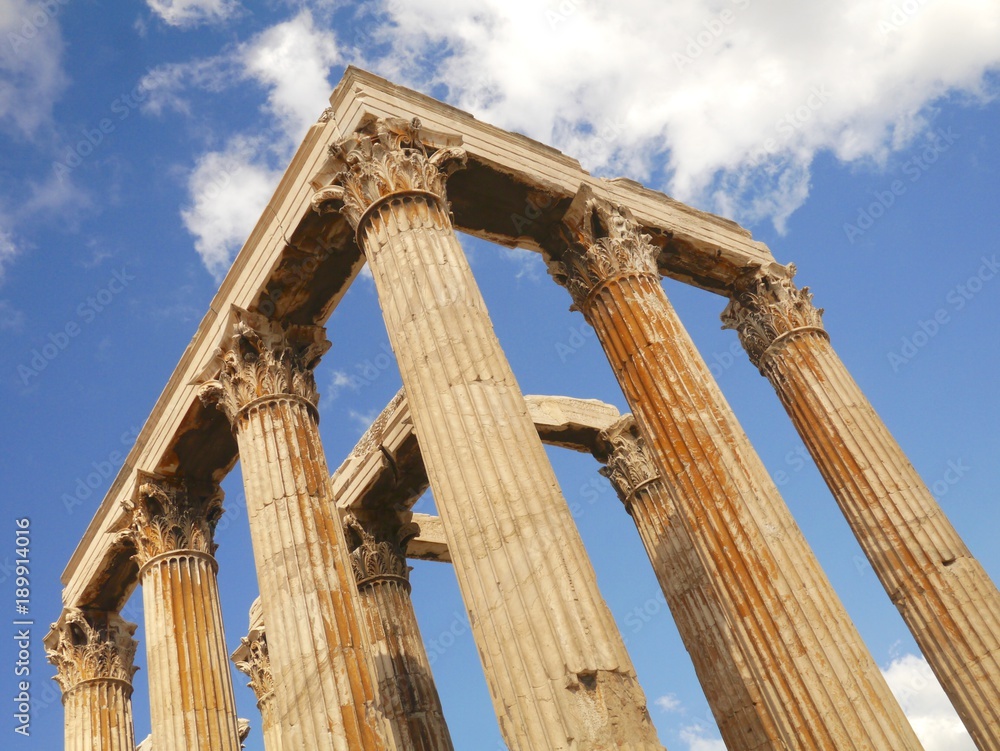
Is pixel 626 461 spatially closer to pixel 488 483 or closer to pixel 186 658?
pixel 186 658

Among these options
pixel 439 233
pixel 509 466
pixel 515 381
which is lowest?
pixel 509 466

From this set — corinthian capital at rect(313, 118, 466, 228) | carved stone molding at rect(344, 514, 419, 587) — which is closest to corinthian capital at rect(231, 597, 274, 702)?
carved stone molding at rect(344, 514, 419, 587)

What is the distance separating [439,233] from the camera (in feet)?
35.2

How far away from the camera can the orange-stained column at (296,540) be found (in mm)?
10672

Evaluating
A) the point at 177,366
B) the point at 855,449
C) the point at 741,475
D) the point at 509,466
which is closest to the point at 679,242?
the point at 855,449

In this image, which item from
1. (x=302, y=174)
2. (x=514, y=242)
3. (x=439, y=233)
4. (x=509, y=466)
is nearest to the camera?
(x=509, y=466)

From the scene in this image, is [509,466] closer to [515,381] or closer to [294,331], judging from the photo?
[515,381]

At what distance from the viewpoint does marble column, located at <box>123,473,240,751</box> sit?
44.7ft

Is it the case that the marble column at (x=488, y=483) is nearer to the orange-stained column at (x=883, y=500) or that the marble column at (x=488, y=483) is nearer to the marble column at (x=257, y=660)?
the orange-stained column at (x=883, y=500)

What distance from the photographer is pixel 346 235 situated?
13172 millimetres

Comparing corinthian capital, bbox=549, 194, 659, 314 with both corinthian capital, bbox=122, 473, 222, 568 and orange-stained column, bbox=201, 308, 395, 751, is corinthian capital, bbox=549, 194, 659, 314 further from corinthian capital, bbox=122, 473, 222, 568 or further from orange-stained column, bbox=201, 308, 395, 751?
corinthian capital, bbox=122, 473, 222, 568

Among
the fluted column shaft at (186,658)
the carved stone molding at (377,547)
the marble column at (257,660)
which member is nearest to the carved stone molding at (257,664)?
the marble column at (257,660)

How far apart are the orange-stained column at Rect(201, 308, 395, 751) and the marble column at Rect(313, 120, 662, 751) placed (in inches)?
130

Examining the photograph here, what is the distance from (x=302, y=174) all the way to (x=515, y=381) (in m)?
5.20
